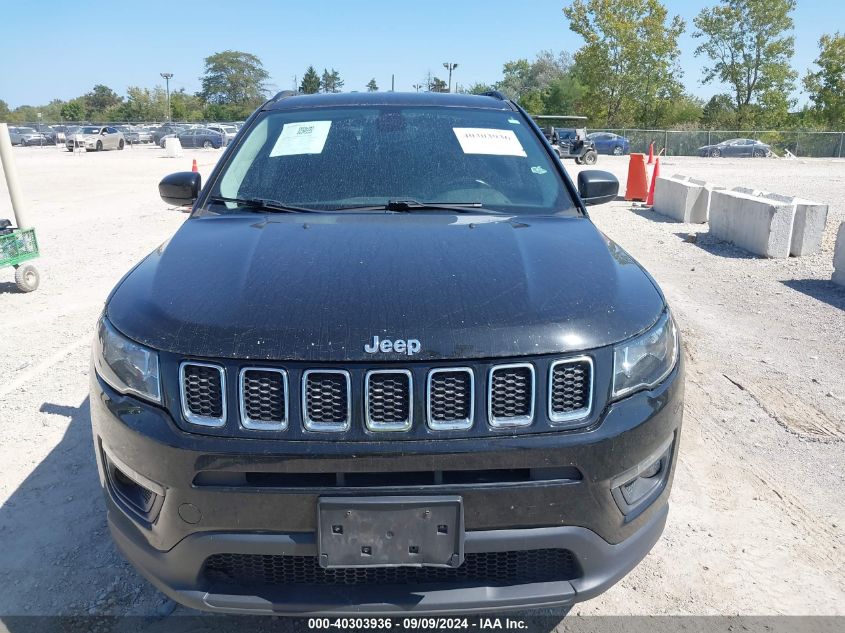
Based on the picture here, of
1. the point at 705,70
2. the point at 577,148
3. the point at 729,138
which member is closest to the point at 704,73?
the point at 705,70

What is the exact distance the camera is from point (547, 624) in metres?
2.47

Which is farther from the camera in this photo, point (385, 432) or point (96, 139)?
point (96, 139)

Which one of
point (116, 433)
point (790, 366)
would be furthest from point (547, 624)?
point (790, 366)

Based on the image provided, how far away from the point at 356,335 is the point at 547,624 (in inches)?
53.8

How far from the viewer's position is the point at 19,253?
717 centimetres

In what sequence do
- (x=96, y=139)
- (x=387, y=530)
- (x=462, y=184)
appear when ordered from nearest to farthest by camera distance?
(x=387, y=530), (x=462, y=184), (x=96, y=139)

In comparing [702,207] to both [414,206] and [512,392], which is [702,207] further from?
[512,392]

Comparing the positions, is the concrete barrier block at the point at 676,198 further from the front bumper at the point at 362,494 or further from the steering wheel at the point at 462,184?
the front bumper at the point at 362,494

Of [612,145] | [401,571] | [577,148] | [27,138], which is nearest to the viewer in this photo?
[401,571]

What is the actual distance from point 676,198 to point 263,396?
11.5 m

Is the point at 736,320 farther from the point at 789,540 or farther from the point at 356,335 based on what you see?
the point at 356,335

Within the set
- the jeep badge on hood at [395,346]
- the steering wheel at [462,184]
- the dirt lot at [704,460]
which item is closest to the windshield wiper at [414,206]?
the steering wheel at [462,184]

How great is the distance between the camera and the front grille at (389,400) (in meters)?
1.86

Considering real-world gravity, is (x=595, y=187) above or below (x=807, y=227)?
above
